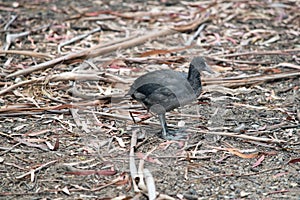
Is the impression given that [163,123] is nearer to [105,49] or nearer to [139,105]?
[139,105]

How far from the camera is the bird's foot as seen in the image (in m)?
5.62

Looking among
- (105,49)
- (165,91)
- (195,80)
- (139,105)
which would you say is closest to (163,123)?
(165,91)

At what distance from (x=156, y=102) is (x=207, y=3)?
407 centimetres

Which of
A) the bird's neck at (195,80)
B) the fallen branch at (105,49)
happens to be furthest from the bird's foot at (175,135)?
the fallen branch at (105,49)

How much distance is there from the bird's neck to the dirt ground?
0.38 meters

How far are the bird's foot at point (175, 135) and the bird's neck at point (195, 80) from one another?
372mm

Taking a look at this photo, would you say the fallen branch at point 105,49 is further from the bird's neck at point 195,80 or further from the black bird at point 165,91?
the bird's neck at point 195,80

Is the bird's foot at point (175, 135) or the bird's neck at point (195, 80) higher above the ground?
the bird's neck at point (195, 80)

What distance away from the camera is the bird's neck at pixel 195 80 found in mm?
5676

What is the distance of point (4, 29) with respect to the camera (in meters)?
8.16

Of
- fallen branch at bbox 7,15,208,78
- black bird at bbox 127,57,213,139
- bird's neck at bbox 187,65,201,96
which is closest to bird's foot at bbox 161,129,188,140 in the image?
black bird at bbox 127,57,213,139

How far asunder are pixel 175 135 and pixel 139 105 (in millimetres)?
710

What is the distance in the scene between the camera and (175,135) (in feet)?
18.7

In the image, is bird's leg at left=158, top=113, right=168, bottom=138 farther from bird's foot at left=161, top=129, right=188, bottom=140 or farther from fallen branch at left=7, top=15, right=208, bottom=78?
fallen branch at left=7, top=15, right=208, bottom=78
